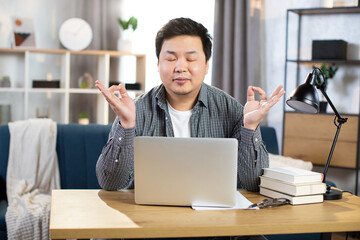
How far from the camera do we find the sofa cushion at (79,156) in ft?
9.64

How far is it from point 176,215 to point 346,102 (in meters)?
2.99

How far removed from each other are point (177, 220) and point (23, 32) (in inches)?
130

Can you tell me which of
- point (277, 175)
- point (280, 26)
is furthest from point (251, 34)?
point (277, 175)

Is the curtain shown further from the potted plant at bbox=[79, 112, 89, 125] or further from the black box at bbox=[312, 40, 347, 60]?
the potted plant at bbox=[79, 112, 89, 125]

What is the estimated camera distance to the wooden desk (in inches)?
51.9

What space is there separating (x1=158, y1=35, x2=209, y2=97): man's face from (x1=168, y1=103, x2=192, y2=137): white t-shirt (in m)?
0.09

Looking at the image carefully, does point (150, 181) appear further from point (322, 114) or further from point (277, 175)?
point (322, 114)

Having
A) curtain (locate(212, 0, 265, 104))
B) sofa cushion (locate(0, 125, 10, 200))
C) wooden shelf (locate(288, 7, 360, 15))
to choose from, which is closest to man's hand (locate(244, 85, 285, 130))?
sofa cushion (locate(0, 125, 10, 200))

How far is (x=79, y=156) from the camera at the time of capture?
9.63 ft

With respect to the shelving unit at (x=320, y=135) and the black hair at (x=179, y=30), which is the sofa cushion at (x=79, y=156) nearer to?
the black hair at (x=179, y=30)

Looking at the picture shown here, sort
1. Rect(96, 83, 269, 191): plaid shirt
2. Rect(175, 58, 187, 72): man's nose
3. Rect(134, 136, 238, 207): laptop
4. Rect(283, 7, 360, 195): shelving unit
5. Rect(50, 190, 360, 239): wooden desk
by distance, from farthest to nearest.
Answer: Rect(283, 7, 360, 195): shelving unit < Rect(175, 58, 187, 72): man's nose < Rect(96, 83, 269, 191): plaid shirt < Rect(134, 136, 238, 207): laptop < Rect(50, 190, 360, 239): wooden desk

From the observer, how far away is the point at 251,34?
14.4ft

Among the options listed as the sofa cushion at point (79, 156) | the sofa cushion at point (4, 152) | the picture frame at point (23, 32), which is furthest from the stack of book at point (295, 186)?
the picture frame at point (23, 32)

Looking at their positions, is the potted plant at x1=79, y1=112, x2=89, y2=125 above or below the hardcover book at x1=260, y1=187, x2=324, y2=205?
above
